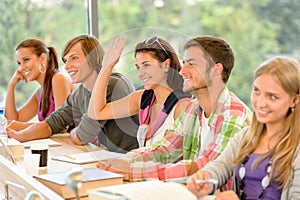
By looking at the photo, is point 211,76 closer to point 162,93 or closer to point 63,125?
point 162,93

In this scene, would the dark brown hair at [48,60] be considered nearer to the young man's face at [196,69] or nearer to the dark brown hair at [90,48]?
the dark brown hair at [90,48]

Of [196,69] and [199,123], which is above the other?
[196,69]

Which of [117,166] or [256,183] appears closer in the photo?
[256,183]

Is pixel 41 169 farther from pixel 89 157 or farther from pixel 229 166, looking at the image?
pixel 229 166

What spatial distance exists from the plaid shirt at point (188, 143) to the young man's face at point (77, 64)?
2.27ft

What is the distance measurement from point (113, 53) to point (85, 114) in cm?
37

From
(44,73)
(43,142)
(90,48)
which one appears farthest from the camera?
(44,73)

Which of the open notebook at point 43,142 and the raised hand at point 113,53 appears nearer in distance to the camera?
the raised hand at point 113,53

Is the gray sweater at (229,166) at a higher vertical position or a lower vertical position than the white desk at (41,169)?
higher

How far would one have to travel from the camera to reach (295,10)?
181 inches

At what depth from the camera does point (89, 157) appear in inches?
93.1

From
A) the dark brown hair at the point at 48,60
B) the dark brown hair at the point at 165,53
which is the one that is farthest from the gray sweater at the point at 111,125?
the dark brown hair at the point at 48,60

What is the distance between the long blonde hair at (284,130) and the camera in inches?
64.6

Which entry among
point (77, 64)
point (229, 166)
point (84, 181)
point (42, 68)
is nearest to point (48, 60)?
point (42, 68)
